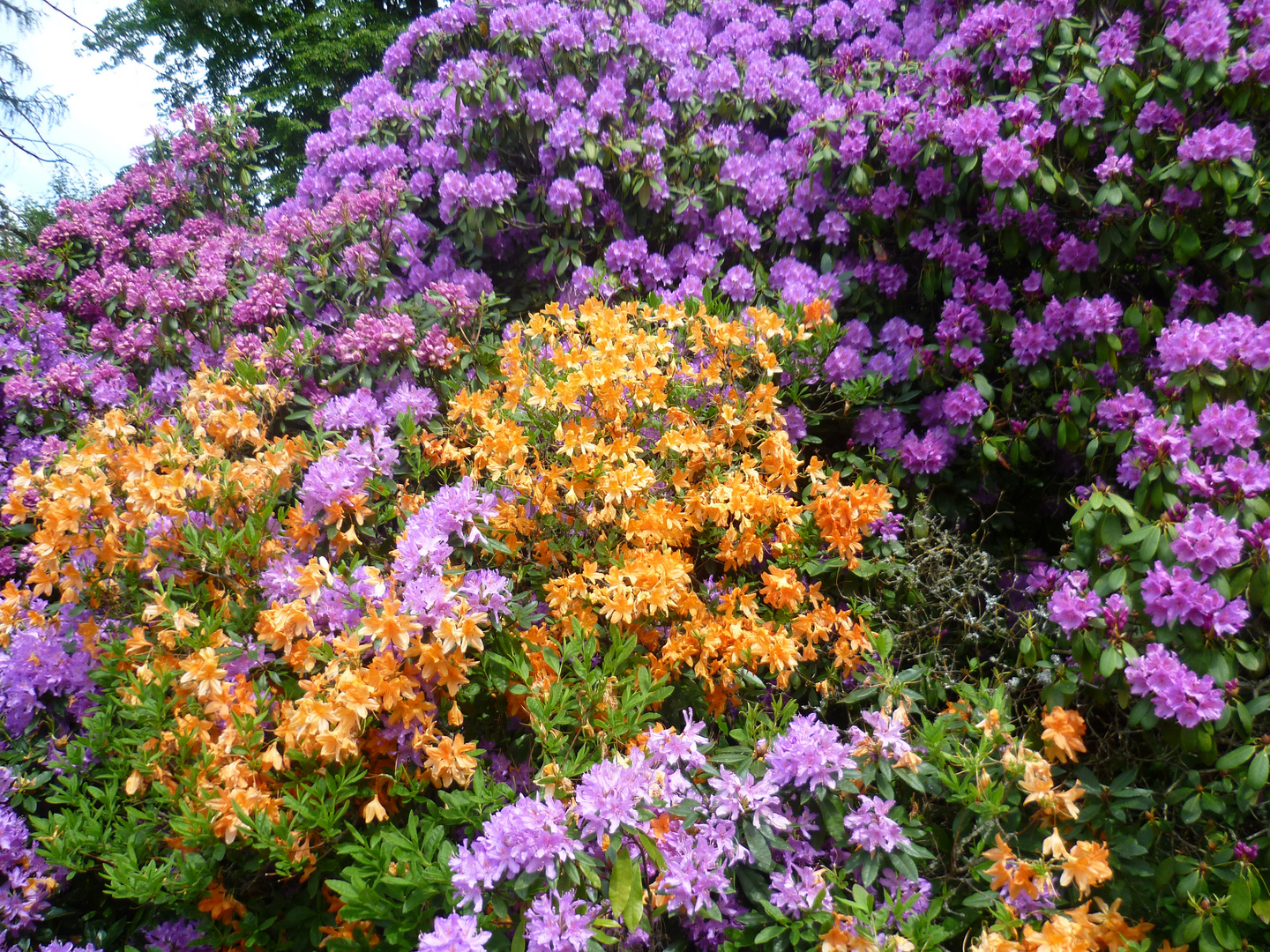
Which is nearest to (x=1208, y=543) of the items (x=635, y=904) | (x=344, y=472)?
(x=635, y=904)

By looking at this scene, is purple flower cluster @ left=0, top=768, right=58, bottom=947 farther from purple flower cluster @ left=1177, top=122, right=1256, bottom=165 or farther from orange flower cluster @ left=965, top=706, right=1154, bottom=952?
purple flower cluster @ left=1177, top=122, right=1256, bottom=165

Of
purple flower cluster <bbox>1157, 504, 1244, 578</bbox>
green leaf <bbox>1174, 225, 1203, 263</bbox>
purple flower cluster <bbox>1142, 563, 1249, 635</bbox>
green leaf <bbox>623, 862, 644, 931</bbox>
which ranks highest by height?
green leaf <bbox>1174, 225, 1203, 263</bbox>

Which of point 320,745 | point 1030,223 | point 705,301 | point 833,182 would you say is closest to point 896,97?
point 833,182

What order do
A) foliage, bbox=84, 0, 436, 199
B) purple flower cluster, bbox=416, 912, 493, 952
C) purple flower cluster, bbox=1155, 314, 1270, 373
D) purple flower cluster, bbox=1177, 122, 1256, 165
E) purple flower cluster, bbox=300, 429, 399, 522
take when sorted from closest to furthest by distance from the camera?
purple flower cluster, bbox=416, 912, 493, 952
purple flower cluster, bbox=1155, 314, 1270, 373
purple flower cluster, bbox=300, 429, 399, 522
purple flower cluster, bbox=1177, 122, 1256, 165
foliage, bbox=84, 0, 436, 199

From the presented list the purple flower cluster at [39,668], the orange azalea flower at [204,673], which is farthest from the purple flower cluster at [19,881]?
the orange azalea flower at [204,673]

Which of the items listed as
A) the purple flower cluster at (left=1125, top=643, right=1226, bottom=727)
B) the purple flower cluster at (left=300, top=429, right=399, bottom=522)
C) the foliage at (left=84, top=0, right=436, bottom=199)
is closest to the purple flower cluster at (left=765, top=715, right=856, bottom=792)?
the purple flower cluster at (left=1125, top=643, right=1226, bottom=727)

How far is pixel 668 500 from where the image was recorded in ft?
7.63

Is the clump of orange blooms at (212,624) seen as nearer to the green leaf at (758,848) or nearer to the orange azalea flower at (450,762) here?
the orange azalea flower at (450,762)

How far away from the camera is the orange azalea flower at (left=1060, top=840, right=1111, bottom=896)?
1.55 metres

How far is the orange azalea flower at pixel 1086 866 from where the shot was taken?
155cm

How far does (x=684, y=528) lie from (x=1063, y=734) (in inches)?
44.6

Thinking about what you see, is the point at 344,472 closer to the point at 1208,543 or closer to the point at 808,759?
the point at 808,759

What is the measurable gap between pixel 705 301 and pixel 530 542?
1.38 m

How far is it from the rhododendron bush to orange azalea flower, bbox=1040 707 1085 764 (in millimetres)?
12
